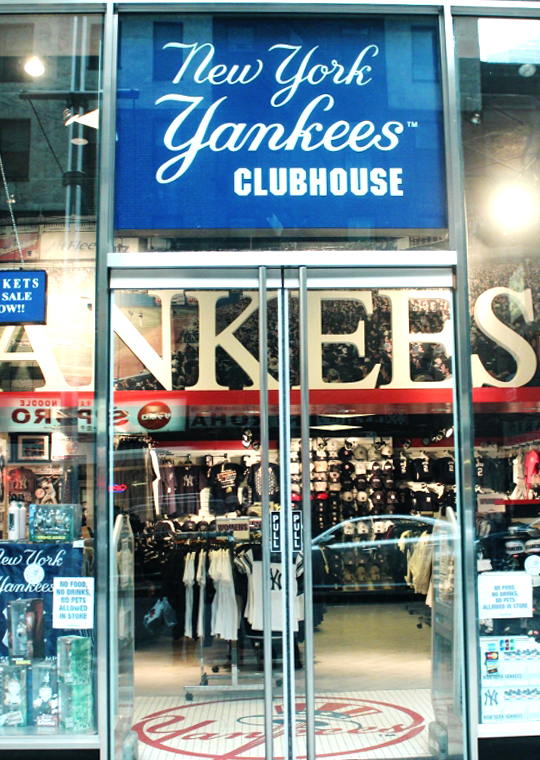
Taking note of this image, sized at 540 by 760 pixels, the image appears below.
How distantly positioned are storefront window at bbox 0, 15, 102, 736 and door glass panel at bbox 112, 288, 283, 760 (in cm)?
29

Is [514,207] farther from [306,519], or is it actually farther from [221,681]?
[221,681]

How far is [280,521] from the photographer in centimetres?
399

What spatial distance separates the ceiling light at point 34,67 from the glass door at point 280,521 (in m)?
1.42

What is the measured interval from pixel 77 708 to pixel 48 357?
6.49 ft

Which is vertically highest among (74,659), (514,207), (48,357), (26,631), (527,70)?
(527,70)

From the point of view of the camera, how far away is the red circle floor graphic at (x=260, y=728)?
412 cm

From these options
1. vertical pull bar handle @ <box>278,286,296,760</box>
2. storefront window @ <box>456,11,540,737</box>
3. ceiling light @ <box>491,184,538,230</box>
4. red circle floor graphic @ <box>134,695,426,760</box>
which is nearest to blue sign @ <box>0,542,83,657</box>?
red circle floor graphic @ <box>134,695,426,760</box>

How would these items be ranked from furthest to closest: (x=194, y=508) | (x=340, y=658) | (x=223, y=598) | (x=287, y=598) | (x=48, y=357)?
1. (x=194, y=508)
2. (x=223, y=598)
3. (x=340, y=658)
4. (x=48, y=357)
5. (x=287, y=598)

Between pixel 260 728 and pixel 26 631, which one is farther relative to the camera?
pixel 260 728

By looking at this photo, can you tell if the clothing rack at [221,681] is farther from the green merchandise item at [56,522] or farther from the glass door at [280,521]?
the green merchandise item at [56,522]

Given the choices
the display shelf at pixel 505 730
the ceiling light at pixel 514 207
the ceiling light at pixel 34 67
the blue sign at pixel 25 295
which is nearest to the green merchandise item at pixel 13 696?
the blue sign at pixel 25 295

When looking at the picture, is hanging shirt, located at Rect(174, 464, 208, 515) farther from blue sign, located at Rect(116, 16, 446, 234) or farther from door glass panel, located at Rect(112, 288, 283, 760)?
blue sign, located at Rect(116, 16, 446, 234)

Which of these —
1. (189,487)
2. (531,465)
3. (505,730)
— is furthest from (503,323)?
(189,487)

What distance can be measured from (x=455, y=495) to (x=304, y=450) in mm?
887
